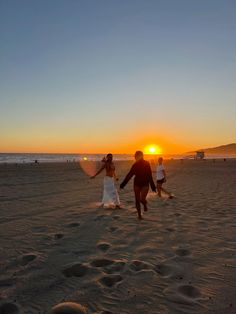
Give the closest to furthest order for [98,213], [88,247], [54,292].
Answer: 1. [54,292]
2. [88,247]
3. [98,213]

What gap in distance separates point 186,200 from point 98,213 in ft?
15.6

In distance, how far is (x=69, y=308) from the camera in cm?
418

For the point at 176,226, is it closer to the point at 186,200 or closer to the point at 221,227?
the point at 221,227

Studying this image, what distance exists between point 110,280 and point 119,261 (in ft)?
2.74

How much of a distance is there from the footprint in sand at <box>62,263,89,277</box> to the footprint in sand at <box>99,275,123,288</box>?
436 mm

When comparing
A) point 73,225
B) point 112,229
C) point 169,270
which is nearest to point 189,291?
point 169,270

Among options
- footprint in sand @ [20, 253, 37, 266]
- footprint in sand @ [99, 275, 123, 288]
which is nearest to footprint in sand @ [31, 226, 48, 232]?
footprint in sand @ [20, 253, 37, 266]

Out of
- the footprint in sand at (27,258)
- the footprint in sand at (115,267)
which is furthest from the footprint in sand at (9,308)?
the footprint in sand at (115,267)

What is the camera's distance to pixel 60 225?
29.3 feet

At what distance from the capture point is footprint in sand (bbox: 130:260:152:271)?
5652 millimetres

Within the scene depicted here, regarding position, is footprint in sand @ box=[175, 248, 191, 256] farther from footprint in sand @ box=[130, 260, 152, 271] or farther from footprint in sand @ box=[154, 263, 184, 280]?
footprint in sand @ box=[130, 260, 152, 271]

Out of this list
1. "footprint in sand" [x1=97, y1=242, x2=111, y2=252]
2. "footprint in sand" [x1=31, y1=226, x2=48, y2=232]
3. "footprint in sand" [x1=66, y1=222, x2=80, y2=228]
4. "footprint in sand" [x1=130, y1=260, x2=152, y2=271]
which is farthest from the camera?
"footprint in sand" [x1=66, y1=222, x2=80, y2=228]

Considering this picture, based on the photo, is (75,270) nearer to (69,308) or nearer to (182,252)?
(69,308)

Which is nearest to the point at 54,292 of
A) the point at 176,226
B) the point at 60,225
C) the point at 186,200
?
the point at 60,225
